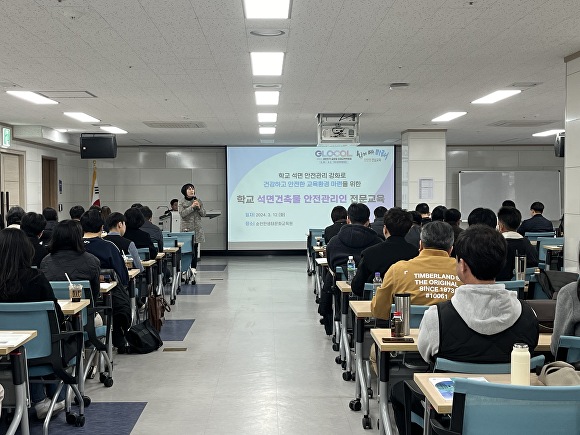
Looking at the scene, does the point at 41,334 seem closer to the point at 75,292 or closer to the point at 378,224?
the point at 75,292

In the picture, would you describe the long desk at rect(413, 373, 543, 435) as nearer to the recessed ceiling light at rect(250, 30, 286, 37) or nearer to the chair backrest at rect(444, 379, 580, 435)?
the chair backrest at rect(444, 379, 580, 435)

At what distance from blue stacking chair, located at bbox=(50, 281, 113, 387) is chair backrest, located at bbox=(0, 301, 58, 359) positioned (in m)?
0.79

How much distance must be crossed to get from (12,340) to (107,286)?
2.11m

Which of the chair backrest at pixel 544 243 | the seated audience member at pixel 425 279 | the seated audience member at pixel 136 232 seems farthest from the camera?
the chair backrest at pixel 544 243

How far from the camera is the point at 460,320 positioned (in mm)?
2619

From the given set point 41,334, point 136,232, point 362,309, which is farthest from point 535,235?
point 41,334

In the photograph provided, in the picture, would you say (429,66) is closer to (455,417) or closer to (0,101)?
(455,417)

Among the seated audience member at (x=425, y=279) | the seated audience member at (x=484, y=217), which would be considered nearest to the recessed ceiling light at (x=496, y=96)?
the seated audience member at (x=484, y=217)

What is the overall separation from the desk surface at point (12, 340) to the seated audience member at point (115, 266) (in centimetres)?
220

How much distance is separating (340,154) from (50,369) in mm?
12582

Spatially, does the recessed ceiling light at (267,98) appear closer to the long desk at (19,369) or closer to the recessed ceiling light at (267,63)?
the recessed ceiling light at (267,63)

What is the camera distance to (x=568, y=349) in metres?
3.01

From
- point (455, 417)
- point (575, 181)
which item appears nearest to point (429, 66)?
point (575, 181)

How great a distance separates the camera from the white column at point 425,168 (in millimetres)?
12953
